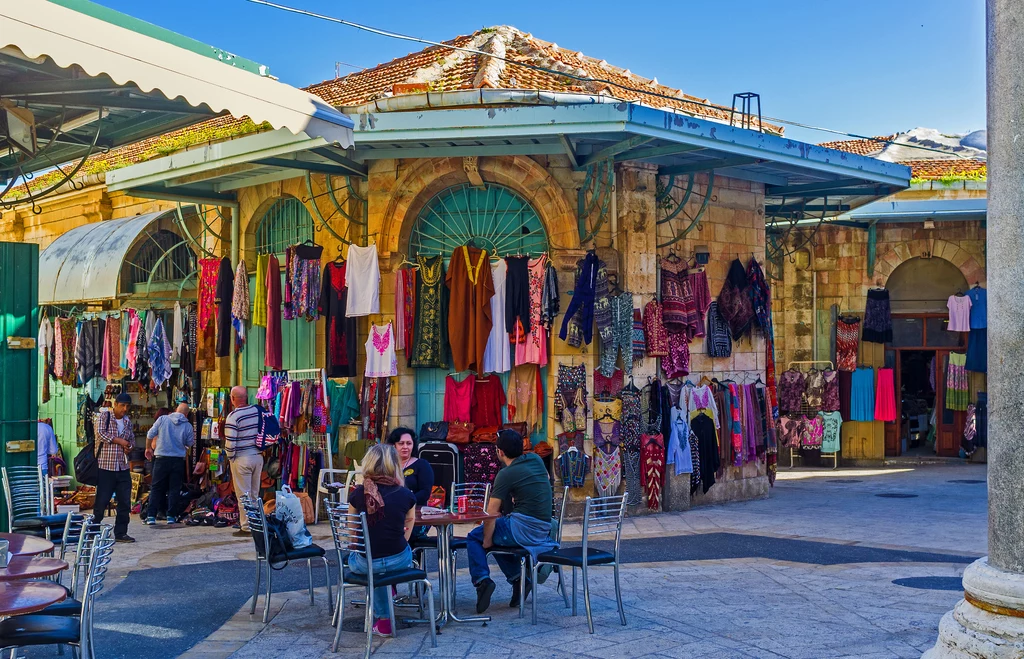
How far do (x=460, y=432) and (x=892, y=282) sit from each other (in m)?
10.8

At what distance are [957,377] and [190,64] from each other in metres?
16.0

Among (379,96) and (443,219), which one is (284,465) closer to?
(443,219)

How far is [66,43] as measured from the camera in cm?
535

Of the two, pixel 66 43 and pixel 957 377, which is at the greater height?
pixel 66 43

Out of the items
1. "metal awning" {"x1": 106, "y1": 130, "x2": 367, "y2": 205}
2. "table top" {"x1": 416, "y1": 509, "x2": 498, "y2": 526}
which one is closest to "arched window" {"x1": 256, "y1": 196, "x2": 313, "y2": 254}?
"metal awning" {"x1": 106, "y1": 130, "x2": 367, "y2": 205}

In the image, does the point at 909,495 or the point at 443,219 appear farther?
the point at 909,495

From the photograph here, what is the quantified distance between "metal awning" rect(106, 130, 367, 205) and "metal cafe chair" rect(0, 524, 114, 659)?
19.6 feet

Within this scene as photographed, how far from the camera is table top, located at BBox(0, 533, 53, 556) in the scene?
19.8 feet

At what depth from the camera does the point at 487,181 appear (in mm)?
12617

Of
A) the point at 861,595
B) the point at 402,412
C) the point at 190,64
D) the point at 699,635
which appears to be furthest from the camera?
the point at 402,412

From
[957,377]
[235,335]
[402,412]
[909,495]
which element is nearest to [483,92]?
[402,412]

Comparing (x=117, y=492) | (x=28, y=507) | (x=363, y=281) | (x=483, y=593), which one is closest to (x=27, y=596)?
(x=483, y=593)

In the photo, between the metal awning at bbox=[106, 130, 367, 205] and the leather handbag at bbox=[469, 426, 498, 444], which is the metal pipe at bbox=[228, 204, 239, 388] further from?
the leather handbag at bbox=[469, 426, 498, 444]

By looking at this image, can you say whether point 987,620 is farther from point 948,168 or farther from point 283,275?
point 948,168
